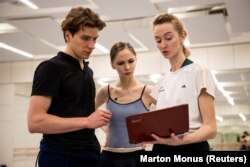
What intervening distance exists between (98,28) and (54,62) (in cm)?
30

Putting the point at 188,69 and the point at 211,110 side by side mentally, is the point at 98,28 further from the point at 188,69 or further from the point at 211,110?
the point at 211,110

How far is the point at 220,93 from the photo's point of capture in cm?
1067

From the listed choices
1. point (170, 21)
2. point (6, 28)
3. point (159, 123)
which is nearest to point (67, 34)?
point (170, 21)

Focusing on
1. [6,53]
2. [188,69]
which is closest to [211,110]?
[188,69]

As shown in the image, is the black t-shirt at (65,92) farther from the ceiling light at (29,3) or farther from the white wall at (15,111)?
the white wall at (15,111)

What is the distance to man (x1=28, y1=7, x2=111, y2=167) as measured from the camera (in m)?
1.53

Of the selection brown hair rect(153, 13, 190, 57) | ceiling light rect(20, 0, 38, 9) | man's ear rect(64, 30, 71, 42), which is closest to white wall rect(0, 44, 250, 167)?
ceiling light rect(20, 0, 38, 9)

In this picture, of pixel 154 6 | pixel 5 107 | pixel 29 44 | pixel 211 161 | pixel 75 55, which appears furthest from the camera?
pixel 5 107

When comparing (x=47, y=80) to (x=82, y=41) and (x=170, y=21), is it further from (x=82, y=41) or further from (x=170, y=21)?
(x=170, y=21)

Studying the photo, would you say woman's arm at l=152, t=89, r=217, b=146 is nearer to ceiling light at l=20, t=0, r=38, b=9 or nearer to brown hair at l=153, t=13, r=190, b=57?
brown hair at l=153, t=13, r=190, b=57

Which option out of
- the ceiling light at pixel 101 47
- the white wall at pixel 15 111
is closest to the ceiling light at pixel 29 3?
the ceiling light at pixel 101 47

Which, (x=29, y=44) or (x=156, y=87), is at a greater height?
(x=29, y=44)

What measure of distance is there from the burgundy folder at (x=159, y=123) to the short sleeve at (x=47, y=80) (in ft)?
1.27

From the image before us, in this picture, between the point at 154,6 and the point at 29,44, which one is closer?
the point at 154,6
